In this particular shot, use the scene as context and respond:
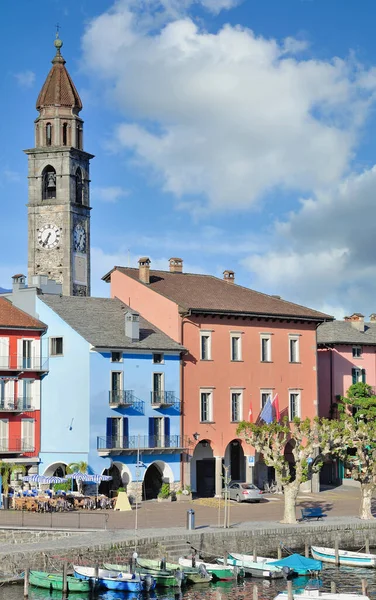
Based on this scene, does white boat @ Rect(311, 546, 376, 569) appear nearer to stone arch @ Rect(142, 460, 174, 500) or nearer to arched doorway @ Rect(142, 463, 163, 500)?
stone arch @ Rect(142, 460, 174, 500)

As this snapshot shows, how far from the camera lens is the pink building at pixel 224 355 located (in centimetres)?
7394

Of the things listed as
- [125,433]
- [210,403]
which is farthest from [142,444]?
[210,403]

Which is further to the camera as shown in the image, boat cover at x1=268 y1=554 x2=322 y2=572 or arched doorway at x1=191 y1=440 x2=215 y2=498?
arched doorway at x1=191 y1=440 x2=215 y2=498

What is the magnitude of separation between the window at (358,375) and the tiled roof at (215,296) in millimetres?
8360

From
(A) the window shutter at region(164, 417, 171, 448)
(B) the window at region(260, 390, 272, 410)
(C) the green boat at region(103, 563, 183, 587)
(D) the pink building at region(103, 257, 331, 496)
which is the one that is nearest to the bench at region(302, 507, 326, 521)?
(D) the pink building at region(103, 257, 331, 496)

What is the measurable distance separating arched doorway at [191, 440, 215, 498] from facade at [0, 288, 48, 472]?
11.0 metres

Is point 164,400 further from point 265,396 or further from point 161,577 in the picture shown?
point 161,577

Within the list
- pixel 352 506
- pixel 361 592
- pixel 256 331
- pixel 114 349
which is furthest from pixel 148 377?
pixel 361 592

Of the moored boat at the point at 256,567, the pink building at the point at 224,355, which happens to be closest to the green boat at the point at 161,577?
the moored boat at the point at 256,567

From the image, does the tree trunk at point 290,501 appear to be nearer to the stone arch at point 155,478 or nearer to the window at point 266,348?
the stone arch at point 155,478

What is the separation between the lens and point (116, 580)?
49.2 meters

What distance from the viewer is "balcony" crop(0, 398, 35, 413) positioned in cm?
6781

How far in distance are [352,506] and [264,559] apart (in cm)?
1790

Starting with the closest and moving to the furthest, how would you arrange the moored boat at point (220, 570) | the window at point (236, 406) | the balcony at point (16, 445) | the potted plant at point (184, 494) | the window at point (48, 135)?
the moored boat at point (220, 570) → the balcony at point (16, 445) → the potted plant at point (184, 494) → the window at point (236, 406) → the window at point (48, 135)
